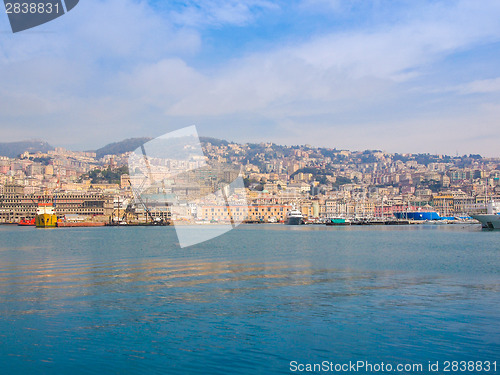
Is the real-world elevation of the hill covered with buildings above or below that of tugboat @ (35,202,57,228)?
above

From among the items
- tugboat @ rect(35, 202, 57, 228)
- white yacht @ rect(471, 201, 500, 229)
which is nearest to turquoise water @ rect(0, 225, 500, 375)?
white yacht @ rect(471, 201, 500, 229)

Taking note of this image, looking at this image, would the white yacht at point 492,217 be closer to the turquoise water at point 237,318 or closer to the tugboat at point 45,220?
the turquoise water at point 237,318

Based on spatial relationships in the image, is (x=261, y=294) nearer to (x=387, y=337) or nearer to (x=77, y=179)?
(x=387, y=337)

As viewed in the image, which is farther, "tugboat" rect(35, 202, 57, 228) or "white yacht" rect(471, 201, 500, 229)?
"tugboat" rect(35, 202, 57, 228)

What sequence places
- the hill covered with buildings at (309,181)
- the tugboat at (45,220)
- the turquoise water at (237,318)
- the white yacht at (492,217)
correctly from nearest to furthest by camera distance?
1. the turquoise water at (237,318)
2. the white yacht at (492,217)
3. the tugboat at (45,220)
4. the hill covered with buildings at (309,181)

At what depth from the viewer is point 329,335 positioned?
7332mm

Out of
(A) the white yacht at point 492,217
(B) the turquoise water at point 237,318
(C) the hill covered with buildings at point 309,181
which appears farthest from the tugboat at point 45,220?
(B) the turquoise water at point 237,318

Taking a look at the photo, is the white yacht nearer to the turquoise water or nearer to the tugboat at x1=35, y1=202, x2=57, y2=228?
the turquoise water

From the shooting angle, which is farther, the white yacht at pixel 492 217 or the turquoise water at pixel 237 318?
the white yacht at pixel 492 217

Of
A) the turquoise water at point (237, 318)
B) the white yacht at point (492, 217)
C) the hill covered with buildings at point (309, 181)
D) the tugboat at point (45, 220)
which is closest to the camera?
the turquoise water at point (237, 318)

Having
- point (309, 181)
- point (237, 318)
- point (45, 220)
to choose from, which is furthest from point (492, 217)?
point (309, 181)

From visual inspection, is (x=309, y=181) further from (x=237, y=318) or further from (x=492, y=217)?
(x=237, y=318)

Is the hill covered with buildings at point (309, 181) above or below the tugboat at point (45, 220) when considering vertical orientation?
above

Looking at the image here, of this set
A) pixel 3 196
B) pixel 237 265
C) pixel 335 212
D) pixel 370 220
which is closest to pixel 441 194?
pixel 335 212
